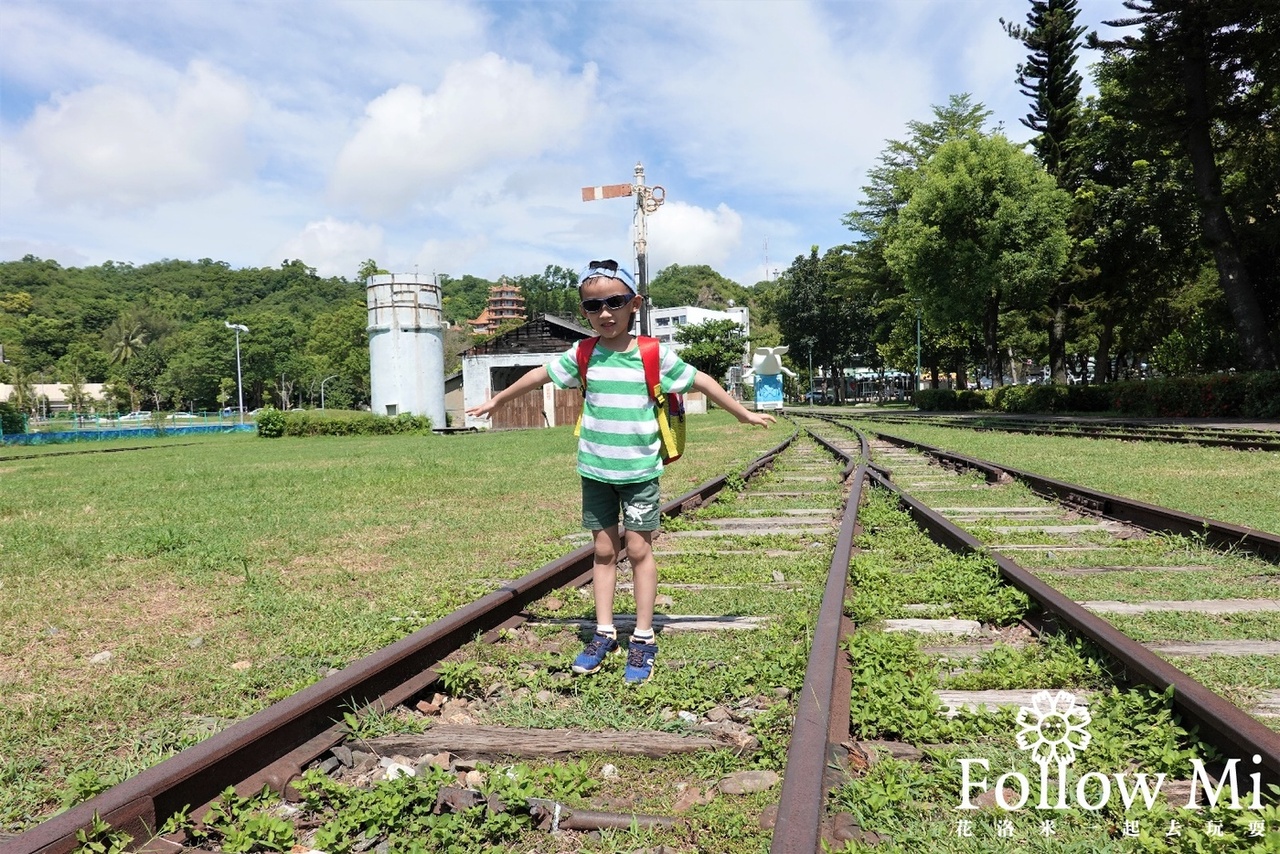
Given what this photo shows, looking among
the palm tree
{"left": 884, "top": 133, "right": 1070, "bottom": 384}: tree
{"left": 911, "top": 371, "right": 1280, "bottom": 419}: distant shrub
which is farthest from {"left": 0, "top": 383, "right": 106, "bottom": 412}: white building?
{"left": 911, "top": 371, "right": 1280, "bottom": 419}: distant shrub

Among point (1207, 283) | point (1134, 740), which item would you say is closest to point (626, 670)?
point (1134, 740)

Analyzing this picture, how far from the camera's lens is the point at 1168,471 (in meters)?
9.05

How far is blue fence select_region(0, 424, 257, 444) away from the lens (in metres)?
33.6

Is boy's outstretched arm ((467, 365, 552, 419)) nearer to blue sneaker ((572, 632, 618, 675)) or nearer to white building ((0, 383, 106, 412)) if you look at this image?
blue sneaker ((572, 632, 618, 675))

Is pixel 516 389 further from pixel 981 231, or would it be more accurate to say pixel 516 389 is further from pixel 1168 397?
pixel 981 231

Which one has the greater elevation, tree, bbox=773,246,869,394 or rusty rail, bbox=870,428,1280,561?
tree, bbox=773,246,869,394

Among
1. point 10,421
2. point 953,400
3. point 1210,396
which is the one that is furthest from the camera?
point 953,400

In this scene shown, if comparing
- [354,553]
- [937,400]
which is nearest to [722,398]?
[354,553]

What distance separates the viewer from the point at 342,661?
3164 mm

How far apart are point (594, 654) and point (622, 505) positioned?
2.06ft

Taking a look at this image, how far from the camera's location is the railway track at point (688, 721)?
1.89 metres

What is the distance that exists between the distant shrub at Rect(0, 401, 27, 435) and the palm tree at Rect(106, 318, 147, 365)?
208 ft

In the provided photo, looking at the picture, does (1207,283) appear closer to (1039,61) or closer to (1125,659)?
(1039,61)

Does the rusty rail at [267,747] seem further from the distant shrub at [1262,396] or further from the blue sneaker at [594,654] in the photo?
the distant shrub at [1262,396]
